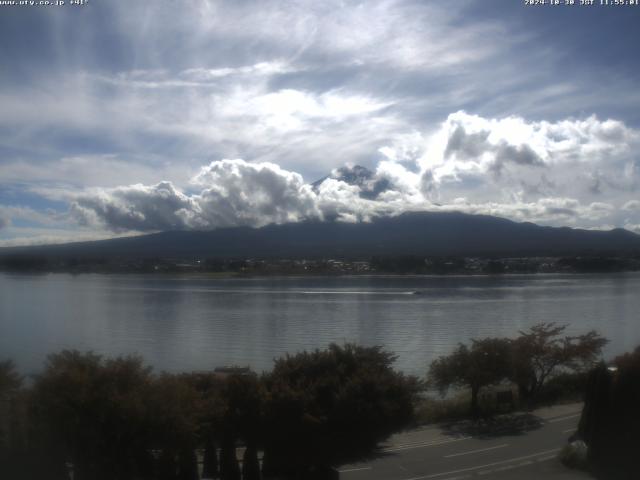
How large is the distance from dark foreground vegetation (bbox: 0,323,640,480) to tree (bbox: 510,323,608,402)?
5152mm

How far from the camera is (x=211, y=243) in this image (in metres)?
73.5

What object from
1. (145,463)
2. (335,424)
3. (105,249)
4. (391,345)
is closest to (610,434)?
(335,424)

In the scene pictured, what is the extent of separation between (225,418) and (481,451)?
3.47 metres

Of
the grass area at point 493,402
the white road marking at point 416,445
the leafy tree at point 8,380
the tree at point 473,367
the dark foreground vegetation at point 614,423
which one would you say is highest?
the leafy tree at point 8,380

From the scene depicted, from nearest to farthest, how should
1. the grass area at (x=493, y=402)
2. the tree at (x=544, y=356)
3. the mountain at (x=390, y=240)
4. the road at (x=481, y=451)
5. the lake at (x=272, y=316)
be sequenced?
the road at (x=481, y=451) < the grass area at (x=493, y=402) < the tree at (x=544, y=356) < the lake at (x=272, y=316) < the mountain at (x=390, y=240)

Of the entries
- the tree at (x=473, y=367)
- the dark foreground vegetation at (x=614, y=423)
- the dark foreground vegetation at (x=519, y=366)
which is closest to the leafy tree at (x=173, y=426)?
the dark foreground vegetation at (x=614, y=423)

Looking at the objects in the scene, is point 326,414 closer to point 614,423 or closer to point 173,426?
point 173,426

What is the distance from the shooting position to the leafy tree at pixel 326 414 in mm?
7660

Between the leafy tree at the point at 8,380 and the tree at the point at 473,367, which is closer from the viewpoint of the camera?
the leafy tree at the point at 8,380

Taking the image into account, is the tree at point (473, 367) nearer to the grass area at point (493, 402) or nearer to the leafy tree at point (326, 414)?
the grass area at point (493, 402)

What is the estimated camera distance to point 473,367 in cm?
1324

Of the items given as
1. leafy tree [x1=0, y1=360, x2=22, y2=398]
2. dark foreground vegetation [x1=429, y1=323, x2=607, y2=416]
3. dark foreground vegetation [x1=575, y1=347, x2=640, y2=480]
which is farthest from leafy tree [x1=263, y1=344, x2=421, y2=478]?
dark foreground vegetation [x1=429, y1=323, x2=607, y2=416]

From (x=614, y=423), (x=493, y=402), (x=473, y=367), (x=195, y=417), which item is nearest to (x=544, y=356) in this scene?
(x=473, y=367)

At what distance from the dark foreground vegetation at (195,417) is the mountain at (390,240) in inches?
1565
